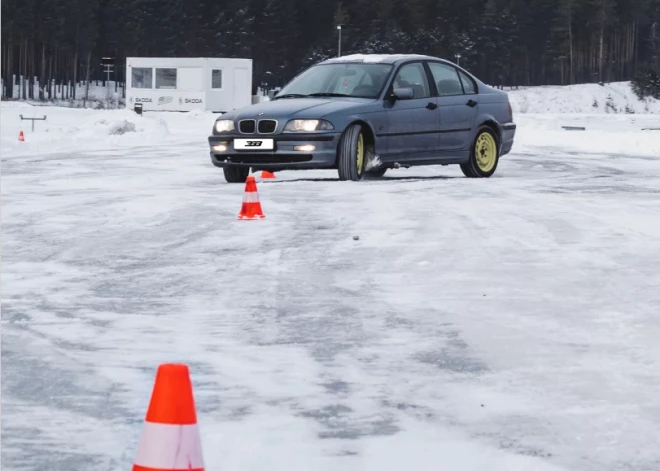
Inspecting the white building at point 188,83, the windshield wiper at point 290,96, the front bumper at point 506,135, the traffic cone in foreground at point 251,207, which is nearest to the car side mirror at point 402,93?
the windshield wiper at point 290,96

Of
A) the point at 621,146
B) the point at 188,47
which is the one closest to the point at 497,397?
the point at 621,146

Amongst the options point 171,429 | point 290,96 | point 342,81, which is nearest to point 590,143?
point 342,81

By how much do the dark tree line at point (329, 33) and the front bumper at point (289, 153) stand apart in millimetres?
113638

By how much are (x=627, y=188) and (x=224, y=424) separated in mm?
11784

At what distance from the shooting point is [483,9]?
156 meters

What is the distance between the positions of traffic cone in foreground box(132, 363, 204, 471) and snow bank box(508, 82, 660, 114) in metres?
110

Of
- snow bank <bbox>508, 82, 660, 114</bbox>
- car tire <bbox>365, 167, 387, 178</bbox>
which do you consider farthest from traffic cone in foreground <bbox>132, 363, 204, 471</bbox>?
snow bank <bbox>508, 82, 660, 114</bbox>

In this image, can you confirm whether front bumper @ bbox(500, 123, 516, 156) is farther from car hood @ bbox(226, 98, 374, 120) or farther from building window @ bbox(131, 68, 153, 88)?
building window @ bbox(131, 68, 153, 88)

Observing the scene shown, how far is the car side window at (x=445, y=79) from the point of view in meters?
17.0

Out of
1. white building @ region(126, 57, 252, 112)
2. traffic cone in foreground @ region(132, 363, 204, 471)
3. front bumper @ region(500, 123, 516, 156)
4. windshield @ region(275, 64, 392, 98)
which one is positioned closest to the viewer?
traffic cone in foreground @ region(132, 363, 204, 471)

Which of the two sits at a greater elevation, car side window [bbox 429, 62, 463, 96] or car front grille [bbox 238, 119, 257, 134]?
car side window [bbox 429, 62, 463, 96]

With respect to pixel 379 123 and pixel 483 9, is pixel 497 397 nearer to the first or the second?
pixel 379 123

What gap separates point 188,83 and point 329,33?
90509 millimetres

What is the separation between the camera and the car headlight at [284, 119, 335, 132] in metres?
15.1
